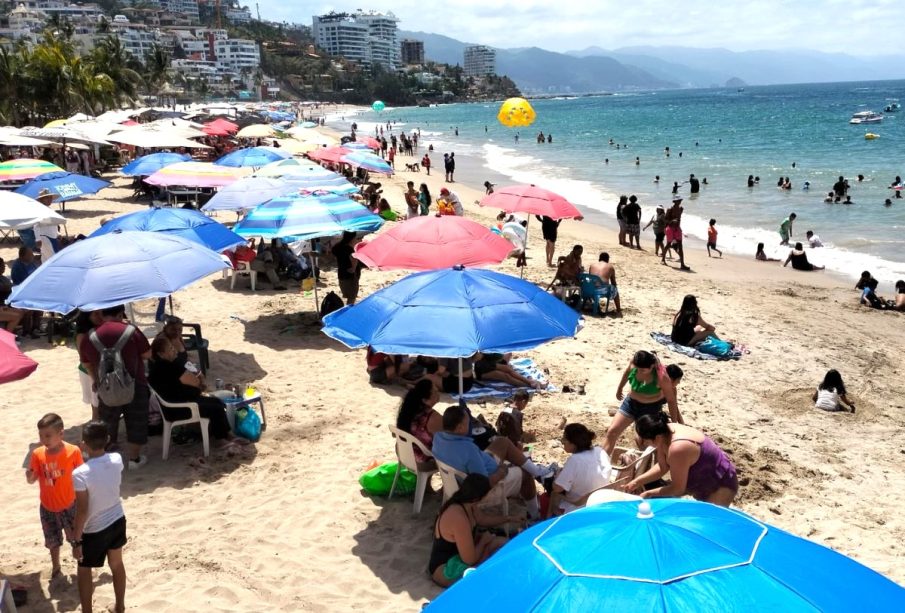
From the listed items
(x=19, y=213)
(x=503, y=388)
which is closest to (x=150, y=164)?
(x=19, y=213)

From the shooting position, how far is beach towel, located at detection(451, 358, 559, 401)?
718cm

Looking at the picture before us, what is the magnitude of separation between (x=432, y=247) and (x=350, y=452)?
89.7 inches

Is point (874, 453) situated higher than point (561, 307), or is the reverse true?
point (561, 307)

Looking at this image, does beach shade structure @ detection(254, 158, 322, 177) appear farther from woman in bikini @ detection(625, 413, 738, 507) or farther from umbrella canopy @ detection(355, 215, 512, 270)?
woman in bikini @ detection(625, 413, 738, 507)

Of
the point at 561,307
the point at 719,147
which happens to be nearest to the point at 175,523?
the point at 561,307

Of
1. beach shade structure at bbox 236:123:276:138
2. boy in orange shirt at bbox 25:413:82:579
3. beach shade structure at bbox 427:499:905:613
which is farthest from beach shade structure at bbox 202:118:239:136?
beach shade structure at bbox 427:499:905:613

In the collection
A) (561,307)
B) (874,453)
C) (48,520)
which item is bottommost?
(874,453)

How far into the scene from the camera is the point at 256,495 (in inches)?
220

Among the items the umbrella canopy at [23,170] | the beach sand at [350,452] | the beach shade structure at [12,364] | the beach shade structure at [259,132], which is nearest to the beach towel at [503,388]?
the beach sand at [350,452]

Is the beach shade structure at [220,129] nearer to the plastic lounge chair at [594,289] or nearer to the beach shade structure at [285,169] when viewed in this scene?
the beach shade structure at [285,169]

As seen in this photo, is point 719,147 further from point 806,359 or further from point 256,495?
point 256,495

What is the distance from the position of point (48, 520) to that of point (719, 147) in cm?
4643

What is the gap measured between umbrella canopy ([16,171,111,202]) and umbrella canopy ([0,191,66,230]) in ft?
11.7

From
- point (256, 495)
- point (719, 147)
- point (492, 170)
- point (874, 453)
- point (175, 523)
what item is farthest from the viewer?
point (719, 147)
